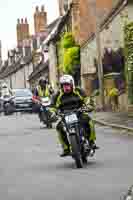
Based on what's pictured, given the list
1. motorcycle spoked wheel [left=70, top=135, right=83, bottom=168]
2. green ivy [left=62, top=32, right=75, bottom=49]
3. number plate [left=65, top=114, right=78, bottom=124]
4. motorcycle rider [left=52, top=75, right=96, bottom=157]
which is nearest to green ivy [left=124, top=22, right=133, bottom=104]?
motorcycle rider [left=52, top=75, right=96, bottom=157]

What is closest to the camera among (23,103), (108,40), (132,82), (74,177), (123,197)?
(123,197)

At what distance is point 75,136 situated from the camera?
42.7 feet

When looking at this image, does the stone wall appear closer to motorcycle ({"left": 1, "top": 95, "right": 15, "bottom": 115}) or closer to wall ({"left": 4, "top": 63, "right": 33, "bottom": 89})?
motorcycle ({"left": 1, "top": 95, "right": 15, "bottom": 115})

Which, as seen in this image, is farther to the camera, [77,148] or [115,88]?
[115,88]

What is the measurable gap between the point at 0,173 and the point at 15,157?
9.97ft

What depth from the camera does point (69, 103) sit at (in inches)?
529

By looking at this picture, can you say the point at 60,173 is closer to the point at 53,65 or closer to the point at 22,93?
the point at 22,93

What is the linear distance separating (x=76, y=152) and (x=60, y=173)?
67 cm

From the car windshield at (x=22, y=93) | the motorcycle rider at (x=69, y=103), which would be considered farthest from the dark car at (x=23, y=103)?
the motorcycle rider at (x=69, y=103)

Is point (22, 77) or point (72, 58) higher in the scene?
point (72, 58)

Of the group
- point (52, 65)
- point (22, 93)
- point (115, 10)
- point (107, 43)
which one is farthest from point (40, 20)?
point (115, 10)

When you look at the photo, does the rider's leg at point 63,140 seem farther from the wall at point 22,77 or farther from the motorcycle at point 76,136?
the wall at point 22,77

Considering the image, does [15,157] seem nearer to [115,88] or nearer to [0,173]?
[0,173]

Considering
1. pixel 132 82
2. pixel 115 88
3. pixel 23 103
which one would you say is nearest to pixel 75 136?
pixel 132 82
